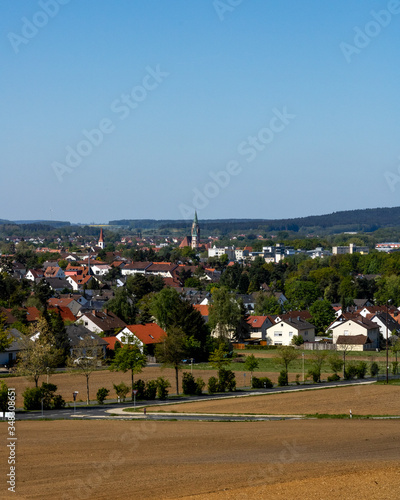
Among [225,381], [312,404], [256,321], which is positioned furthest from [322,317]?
[312,404]

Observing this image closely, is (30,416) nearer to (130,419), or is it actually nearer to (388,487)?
(130,419)

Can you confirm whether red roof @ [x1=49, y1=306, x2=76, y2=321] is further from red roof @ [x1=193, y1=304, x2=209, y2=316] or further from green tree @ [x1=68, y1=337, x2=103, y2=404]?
green tree @ [x1=68, y1=337, x2=103, y2=404]

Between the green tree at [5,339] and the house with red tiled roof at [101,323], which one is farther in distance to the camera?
the house with red tiled roof at [101,323]

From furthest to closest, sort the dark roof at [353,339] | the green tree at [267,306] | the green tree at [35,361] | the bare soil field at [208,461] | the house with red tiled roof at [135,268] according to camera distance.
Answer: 1. the house with red tiled roof at [135,268]
2. the green tree at [267,306]
3. the dark roof at [353,339]
4. the green tree at [35,361]
5. the bare soil field at [208,461]

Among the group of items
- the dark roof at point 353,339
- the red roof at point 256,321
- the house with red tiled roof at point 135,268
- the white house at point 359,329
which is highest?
the house with red tiled roof at point 135,268

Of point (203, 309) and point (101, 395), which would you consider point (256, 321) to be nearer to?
point (203, 309)

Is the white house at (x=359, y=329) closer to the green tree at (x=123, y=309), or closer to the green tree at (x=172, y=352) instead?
the green tree at (x=123, y=309)

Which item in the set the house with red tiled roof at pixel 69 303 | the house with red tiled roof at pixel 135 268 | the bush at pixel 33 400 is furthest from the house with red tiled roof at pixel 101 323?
the house with red tiled roof at pixel 135 268

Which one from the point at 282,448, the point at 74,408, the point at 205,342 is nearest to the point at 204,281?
the point at 205,342
